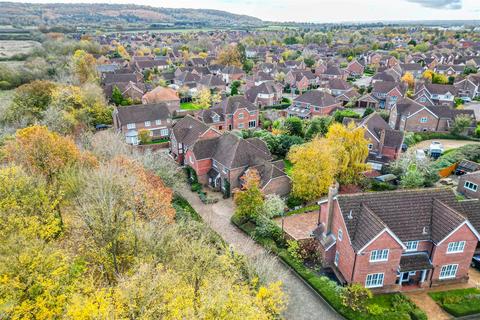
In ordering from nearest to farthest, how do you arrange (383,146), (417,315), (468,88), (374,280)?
1. (417,315)
2. (374,280)
3. (383,146)
4. (468,88)

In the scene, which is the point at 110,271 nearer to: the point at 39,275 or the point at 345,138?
the point at 39,275

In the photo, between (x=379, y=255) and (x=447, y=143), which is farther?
(x=447, y=143)

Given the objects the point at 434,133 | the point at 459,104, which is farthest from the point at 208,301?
the point at 459,104

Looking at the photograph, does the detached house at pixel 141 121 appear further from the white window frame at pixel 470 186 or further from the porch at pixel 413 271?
the white window frame at pixel 470 186

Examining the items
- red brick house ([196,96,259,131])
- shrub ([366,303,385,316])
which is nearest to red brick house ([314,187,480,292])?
shrub ([366,303,385,316])

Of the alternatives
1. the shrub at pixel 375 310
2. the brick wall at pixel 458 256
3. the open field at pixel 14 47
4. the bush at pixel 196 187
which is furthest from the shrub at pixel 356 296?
the open field at pixel 14 47

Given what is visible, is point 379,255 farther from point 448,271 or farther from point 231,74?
point 231,74

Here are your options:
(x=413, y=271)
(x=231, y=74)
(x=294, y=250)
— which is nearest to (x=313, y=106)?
(x=231, y=74)
